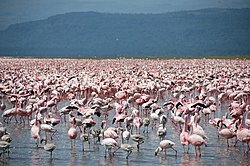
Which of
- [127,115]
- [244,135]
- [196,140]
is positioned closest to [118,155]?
[196,140]

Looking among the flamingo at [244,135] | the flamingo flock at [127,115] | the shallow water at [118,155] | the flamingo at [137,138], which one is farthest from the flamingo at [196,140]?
the flamingo at [137,138]

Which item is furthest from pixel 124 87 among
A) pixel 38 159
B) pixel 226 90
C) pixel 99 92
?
pixel 38 159

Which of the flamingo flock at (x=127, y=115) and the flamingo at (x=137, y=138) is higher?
the flamingo flock at (x=127, y=115)

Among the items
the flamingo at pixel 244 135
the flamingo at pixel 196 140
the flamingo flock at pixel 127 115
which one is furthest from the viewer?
the flamingo flock at pixel 127 115

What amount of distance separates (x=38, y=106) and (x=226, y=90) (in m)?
7.29

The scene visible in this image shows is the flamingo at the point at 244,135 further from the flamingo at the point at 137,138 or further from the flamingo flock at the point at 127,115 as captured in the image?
the flamingo at the point at 137,138

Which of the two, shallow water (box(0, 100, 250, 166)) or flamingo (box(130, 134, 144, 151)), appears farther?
flamingo (box(130, 134, 144, 151))

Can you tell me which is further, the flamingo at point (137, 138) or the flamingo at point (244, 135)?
the flamingo at point (137, 138)

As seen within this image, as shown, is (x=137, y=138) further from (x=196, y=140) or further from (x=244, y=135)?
(x=244, y=135)

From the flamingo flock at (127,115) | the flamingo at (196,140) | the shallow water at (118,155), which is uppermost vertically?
the flamingo flock at (127,115)

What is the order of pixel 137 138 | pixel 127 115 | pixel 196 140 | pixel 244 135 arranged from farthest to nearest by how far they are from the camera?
pixel 127 115 < pixel 137 138 < pixel 244 135 < pixel 196 140

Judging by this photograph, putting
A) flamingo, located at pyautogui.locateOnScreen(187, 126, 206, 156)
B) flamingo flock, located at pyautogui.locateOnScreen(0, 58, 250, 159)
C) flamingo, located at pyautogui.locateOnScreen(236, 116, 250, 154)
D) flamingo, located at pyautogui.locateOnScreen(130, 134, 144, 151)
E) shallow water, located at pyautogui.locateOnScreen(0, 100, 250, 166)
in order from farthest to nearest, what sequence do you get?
1. flamingo flock, located at pyautogui.locateOnScreen(0, 58, 250, 159)
2. flamingo, located at pyautogui.locateOnScreen(130, 134, 144, 151)
3. flamingo, located at pyautogui.locateOnScreen(236, 116, 250, 154)
4. flamingo, located at pyautogui.locateOnScreen(187, 126, 206, 156)
5. shallow water, located at pyautogui.locateOnScreen(0, 100, 250, 166)

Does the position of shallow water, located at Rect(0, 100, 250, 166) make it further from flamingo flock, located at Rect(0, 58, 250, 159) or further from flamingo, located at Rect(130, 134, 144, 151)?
flamingo, located at Rect(130, 134, 144, 151)

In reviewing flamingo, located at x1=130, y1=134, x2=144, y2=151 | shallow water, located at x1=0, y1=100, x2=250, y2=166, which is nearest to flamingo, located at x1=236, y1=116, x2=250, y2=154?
shallow water, located at x1=0, y1=100, x2=250, y2=166
